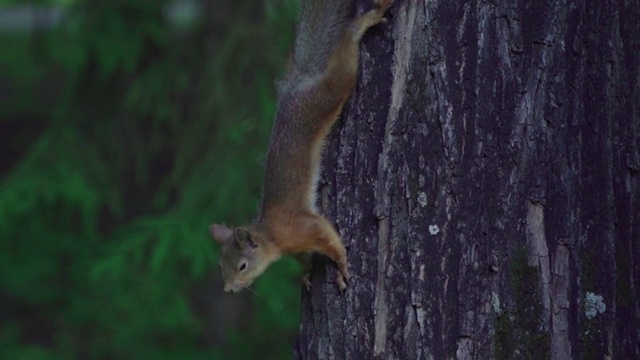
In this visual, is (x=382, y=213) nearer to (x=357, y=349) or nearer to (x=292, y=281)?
(x=357, y=349)

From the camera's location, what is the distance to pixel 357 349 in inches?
102

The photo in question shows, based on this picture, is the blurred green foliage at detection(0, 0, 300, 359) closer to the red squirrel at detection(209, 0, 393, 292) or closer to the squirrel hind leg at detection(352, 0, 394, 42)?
the red squirrel at detection(209, 0, 393, 292)

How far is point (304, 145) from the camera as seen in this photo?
2.98 metres

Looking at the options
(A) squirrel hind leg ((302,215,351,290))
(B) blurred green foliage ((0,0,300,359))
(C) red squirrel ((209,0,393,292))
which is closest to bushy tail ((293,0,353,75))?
(C) red squirrel ((209,0,393,292))

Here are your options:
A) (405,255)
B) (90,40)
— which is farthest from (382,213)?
(90,40)

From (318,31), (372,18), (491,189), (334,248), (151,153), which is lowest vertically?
(334,248)

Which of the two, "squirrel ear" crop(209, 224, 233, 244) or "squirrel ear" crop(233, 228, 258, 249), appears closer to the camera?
"squirrel ear" crop(233, 228, 258, 249)

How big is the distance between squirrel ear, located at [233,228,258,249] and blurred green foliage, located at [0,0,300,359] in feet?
4.40

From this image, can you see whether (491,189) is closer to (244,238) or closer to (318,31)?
(318,31)

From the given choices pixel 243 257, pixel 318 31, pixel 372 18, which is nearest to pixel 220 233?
pixel 243 257

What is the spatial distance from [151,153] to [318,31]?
3159mm

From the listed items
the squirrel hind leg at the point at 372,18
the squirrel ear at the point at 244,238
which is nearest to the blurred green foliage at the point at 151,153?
the squirrel ear at the point at 244,238

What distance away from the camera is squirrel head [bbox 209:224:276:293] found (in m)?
3.27

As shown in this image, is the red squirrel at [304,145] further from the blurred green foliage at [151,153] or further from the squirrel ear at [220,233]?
the blurred green foliage at [151,153]
